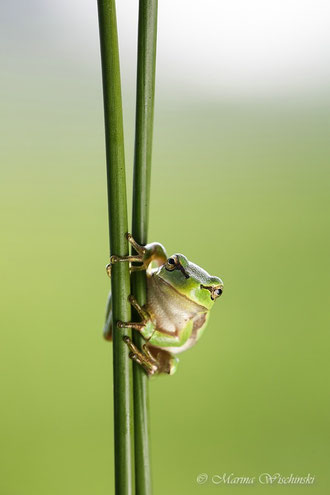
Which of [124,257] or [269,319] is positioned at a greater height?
[124,257]

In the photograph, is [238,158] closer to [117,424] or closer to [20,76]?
[20,76]

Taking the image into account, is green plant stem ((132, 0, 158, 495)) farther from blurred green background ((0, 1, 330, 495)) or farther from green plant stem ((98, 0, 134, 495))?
blurred green background ((0, 1, 330, 495))

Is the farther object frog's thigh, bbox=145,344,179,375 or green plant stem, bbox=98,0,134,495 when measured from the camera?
frog's thigh, bbox=145,344,179,375

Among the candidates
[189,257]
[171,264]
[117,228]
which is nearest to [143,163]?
[117,228]

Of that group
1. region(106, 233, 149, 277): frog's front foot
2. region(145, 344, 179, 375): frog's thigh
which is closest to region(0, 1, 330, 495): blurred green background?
region(145, 344, 179, 375): frog's thigh

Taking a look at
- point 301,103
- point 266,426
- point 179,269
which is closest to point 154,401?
point 266,426

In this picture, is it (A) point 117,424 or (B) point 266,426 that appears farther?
(B) point 266,426
